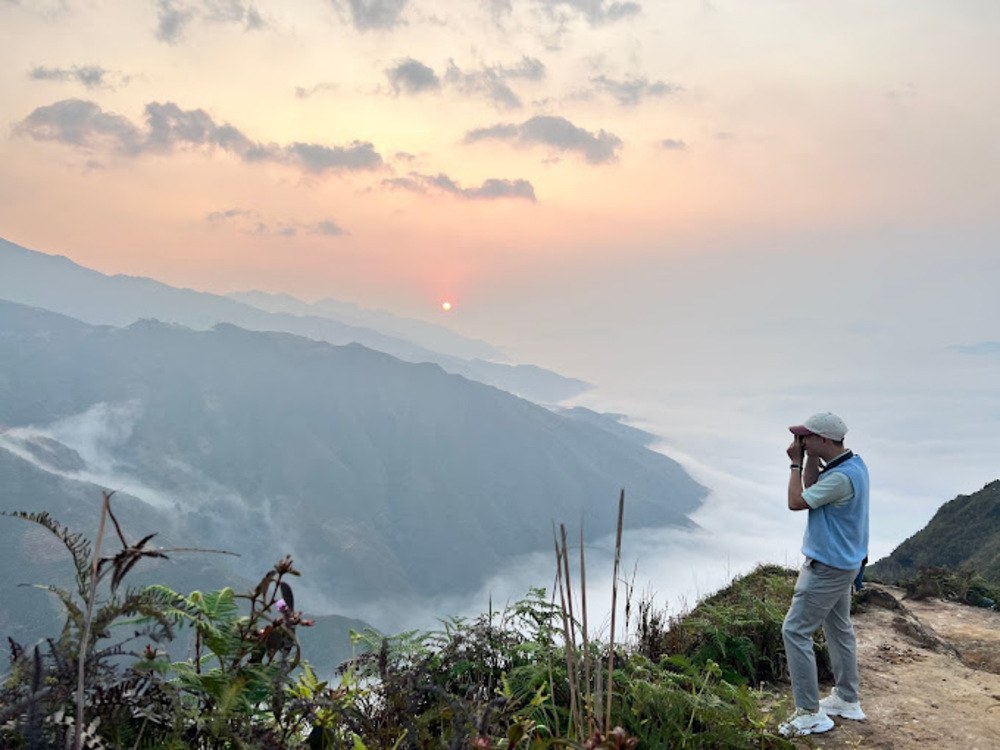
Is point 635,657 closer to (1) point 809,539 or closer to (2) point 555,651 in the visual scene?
(2) point 555,651

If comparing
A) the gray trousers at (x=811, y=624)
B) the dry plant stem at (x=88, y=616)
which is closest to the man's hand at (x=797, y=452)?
the gray trousers at (x=811, y=624)

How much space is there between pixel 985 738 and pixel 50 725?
22.0ft

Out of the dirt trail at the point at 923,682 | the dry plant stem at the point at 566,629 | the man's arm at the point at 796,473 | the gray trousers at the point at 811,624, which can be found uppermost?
the man's arm at the point at 796,473

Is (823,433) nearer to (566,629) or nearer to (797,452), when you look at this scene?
(797,452)

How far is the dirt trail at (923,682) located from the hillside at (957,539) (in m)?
13.5

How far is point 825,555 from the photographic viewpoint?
5.78m

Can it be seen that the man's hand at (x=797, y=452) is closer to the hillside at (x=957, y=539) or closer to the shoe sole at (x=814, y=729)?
the shoe sole at (x=814, y=729)

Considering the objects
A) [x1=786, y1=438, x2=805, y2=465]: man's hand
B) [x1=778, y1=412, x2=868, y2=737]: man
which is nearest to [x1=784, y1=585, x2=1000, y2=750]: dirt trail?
[x1=778, y1=412, x2=868, y2=737]: man

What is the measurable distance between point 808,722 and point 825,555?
131cm

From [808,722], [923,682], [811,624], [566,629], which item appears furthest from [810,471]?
[566,629]

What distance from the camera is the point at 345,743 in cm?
334

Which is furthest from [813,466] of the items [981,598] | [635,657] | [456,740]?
[981,598]

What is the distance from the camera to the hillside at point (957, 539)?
75.7 feet

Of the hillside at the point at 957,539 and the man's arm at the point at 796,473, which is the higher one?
the man's arm at the point at 796,473
